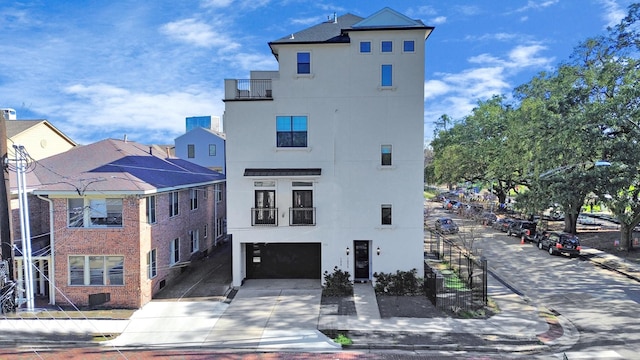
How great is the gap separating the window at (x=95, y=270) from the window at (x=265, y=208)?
6.03 meters

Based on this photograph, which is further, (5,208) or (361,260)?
(361,260)

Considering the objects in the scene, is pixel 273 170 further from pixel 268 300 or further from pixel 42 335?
pixel 42 335

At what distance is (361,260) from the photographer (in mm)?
18891

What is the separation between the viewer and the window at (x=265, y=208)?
18.2 meters

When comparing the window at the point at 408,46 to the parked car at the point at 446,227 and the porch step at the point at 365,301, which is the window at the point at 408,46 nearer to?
the porch step at the point at 365,301

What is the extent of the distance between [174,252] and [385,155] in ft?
38.7

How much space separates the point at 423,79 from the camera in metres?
17.8

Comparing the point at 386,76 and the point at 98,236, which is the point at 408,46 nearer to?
the point at 386,76

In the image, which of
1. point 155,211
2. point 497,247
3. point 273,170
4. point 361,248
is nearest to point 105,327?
point 155,211

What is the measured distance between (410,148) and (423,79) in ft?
10.8

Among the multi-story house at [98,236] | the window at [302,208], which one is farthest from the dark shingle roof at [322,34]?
the multi-story house at [98,236]

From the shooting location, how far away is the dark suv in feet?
101

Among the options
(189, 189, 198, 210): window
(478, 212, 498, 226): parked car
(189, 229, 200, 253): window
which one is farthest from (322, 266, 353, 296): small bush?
(478, 212, 498, 226): parked car

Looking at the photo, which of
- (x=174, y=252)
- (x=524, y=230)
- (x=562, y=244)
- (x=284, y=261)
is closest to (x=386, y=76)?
(x=284, y=261)
